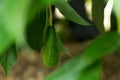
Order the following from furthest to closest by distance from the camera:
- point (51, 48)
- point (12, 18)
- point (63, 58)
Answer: point (63, 58) → point (51, 48) → point (12, 18)

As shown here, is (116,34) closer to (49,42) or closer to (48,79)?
(48,79)

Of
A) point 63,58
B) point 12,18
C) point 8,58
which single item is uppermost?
point 12,18

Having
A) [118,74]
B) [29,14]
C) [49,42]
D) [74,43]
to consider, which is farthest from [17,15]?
[74,43]

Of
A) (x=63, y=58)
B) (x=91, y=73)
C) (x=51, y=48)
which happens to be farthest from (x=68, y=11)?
(x=63, y=58)

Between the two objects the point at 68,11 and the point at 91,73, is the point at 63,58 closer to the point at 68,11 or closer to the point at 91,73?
the point at 68,11

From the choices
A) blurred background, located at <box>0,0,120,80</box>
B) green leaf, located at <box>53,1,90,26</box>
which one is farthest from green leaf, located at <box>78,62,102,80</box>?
blurred background, located at <box>0,0,120,80</box>
